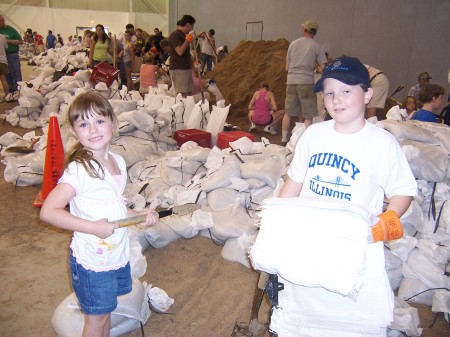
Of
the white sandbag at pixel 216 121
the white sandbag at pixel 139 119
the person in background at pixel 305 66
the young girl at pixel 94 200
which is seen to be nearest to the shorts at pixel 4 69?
the white sandbag at pixel 139 119

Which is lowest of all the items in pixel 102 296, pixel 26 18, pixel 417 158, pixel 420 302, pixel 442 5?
pixel 420 302

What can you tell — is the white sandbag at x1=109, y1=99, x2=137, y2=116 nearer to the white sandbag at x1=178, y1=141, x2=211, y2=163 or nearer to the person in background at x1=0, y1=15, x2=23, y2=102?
the white sandbag at x1=178, y1=141, x2=211, y2=163

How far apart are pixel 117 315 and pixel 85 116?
111 centimetres

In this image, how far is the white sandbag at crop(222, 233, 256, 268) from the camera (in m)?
2.69

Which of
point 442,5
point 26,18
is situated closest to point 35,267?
point 442,5

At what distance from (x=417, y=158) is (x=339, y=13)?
7.41m

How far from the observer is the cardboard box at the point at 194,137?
4676mm

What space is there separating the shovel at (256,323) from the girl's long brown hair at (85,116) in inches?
27.8

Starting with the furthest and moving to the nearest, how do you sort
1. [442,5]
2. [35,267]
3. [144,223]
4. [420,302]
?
[442,5] < [35,267] < [420,302] < [144,223]

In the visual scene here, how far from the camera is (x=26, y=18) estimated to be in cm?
2534

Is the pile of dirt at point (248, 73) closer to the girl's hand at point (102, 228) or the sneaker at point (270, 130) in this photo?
the sneaker at point (270, 130)

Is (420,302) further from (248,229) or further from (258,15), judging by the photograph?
(258,15)

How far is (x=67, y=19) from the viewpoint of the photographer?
26156 mm

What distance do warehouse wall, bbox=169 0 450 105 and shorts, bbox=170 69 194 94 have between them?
4603mm
